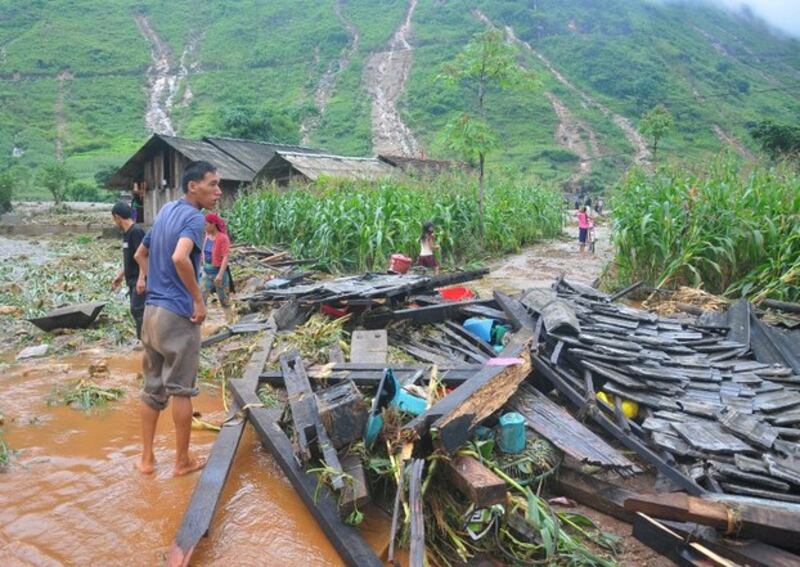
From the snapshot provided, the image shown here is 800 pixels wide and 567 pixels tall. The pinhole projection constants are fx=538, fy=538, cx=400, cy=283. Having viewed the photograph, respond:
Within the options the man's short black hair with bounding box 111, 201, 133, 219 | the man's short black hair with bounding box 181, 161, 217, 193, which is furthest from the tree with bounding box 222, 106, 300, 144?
the man's short black hair with bounding box 181, 161, 217, 193

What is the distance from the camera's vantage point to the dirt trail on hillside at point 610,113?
53031 millimetres

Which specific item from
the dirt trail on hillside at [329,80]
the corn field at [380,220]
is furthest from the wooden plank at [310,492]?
the dirt trail on hillside at [329,80]

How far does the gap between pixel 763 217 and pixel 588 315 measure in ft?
12.3

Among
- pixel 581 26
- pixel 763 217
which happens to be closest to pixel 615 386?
pixel 763 217

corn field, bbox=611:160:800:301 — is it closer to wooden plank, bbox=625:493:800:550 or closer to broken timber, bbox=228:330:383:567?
wooden plank, bbox=625:493:800:550

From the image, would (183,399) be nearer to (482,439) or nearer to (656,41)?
(482,439)

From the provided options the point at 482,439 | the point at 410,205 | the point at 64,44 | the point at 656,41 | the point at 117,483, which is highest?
the point at 656,41

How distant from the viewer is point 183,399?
365 centimetres

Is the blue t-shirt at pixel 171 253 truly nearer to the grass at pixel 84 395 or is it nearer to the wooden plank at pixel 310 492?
the wooden plank at pixel 310 492

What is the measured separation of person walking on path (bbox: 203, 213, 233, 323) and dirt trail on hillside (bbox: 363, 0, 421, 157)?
43431 millimetres

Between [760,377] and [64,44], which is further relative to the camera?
[64,44]

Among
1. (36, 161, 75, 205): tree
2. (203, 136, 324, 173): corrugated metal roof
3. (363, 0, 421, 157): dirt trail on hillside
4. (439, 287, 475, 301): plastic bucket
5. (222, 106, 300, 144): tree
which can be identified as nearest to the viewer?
(439, 287, 475, 301): plastic bucket

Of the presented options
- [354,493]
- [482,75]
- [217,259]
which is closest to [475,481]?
[354,493]

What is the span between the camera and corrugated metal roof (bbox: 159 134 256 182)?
20406mm
